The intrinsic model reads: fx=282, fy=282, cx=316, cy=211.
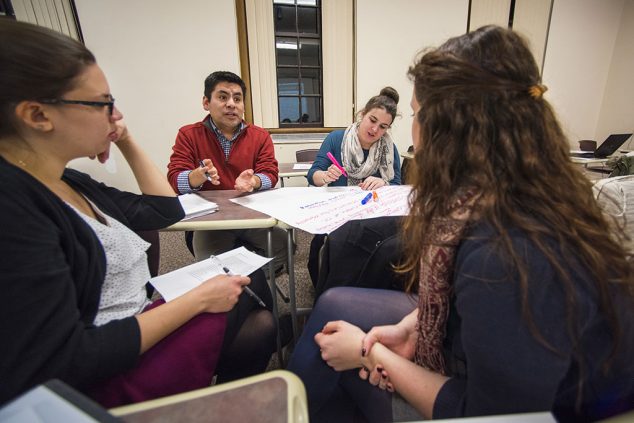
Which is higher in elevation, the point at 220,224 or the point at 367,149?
the point at 367,149

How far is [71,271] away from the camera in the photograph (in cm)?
60

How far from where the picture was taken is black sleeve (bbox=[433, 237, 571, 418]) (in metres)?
0.39

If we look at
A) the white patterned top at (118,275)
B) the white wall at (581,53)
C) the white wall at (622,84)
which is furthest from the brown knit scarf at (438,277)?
the white wall at (622,84)

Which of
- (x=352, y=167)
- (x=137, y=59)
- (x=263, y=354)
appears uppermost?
(x=137, y=59)

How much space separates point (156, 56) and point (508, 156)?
3.73 m

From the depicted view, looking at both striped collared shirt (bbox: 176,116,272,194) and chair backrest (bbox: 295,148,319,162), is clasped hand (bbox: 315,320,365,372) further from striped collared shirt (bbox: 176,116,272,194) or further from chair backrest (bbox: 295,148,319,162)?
chair backrest (bbox: 295,148,319,162)

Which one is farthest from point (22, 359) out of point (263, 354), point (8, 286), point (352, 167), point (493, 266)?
point (352, 167)

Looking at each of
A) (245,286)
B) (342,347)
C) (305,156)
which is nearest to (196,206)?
(245,286)

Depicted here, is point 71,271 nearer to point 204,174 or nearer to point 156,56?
point 204,174

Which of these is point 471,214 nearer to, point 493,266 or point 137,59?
point 493,266

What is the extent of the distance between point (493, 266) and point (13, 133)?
0.94 meters

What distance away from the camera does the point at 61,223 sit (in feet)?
1.91

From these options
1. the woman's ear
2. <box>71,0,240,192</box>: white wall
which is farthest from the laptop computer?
<box>71,0,240,192</box>: white wall

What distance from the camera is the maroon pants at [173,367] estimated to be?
1.91ft
